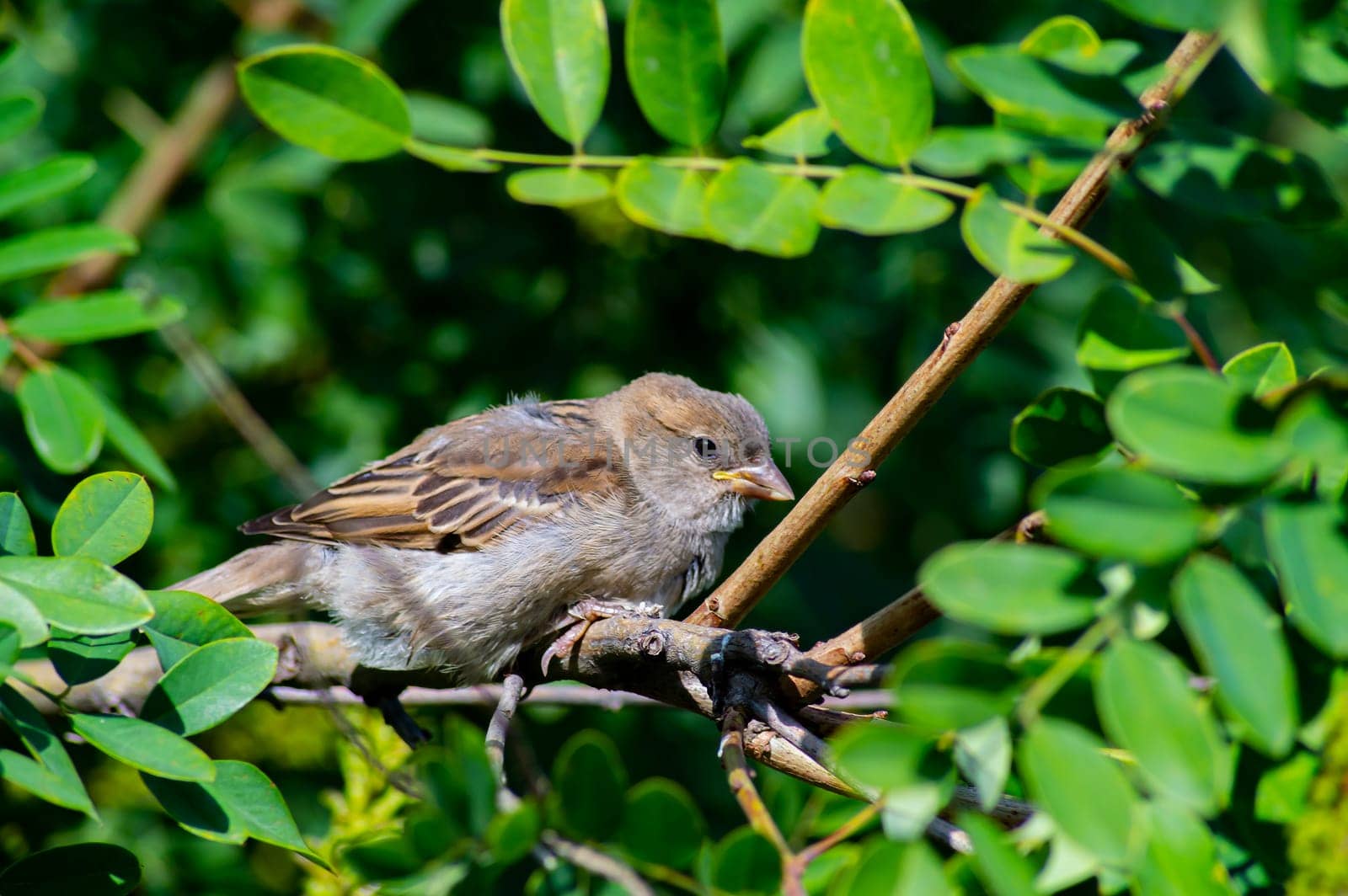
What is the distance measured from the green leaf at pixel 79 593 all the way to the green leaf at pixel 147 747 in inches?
6.4

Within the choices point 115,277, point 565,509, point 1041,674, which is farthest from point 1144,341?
point 115,277

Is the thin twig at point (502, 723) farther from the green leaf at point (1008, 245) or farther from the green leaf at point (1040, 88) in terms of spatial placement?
the green leaf at point (1040, 88)

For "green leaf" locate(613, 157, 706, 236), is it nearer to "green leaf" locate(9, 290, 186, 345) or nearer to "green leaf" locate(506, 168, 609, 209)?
"green leaf" locate(506, 168, 609, 209)

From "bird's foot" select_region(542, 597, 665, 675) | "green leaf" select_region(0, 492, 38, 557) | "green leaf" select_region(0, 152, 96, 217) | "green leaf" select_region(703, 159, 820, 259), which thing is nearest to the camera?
"green leaf" select_region(703, 159, 820, 259)

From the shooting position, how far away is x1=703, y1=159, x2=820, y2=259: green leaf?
5.41 ft

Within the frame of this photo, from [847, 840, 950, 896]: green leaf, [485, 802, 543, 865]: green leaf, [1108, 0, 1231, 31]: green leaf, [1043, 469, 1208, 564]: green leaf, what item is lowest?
[485, 802, 543, 865]: green leaf

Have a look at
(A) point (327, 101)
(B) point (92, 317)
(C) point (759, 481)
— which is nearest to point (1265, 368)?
(A) point (327, 101)

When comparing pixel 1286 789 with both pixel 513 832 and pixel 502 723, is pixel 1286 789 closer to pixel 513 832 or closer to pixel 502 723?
pixel 513 832

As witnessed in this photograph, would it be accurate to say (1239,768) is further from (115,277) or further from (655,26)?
(115,277)

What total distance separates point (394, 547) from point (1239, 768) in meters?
2.97

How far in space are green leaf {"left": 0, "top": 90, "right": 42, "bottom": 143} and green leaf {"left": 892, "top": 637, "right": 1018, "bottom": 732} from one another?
204 cm

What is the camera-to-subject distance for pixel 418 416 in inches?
166

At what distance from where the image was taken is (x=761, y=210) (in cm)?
167

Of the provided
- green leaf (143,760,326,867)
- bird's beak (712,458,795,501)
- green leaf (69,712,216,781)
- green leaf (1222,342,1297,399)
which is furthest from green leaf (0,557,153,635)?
bird's beak (712,458,795,501)
